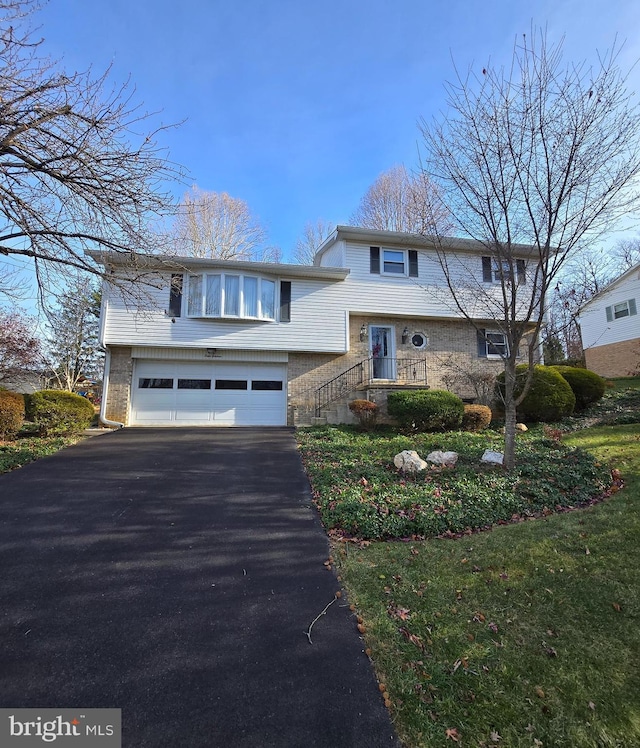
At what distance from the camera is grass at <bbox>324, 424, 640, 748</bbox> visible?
2068 millimetres

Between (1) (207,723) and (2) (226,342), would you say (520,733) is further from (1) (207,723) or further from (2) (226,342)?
(2) (226,342)

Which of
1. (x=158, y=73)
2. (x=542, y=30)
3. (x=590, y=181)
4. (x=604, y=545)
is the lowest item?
(x=604, y=545)

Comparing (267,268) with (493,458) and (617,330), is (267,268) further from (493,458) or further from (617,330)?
(617,330)

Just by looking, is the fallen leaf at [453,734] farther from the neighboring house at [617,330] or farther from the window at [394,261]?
the neighboring house at [617,330]

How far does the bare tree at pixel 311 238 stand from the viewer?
2477cm

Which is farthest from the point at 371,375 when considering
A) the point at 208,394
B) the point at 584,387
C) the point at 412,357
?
the point at 584,387

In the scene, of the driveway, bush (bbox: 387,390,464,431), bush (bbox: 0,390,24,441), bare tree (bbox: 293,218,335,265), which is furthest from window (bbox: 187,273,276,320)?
bare tree (bbox: 293,218,335,265)

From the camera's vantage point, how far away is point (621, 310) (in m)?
20.6

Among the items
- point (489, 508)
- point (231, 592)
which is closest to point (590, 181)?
point (489, 508)

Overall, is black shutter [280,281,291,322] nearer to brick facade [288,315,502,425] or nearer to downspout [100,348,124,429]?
brick facade [288,315,502,425]

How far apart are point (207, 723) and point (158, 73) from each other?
290 inches

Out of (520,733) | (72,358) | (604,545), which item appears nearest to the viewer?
(520,733)

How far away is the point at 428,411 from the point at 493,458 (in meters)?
4.23

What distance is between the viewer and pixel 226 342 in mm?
12523
